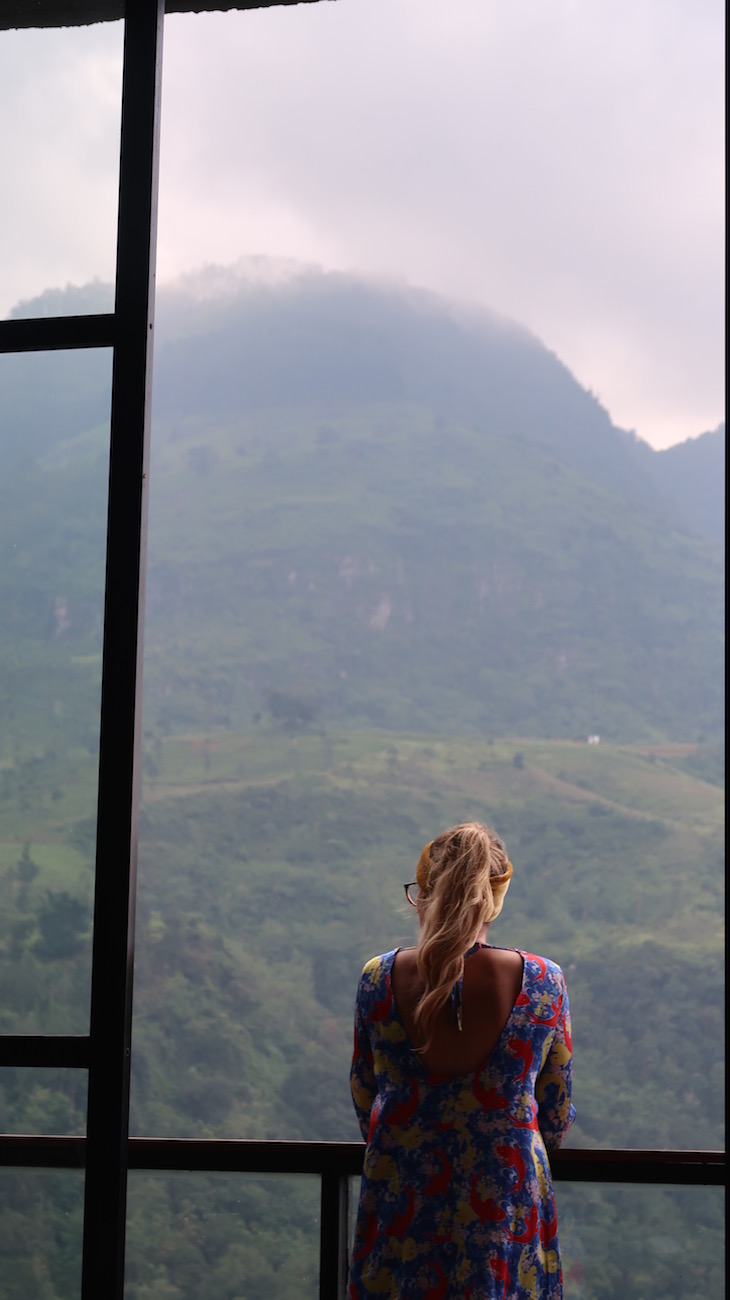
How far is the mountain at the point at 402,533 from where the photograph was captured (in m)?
31.8

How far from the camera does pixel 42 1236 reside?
186cm

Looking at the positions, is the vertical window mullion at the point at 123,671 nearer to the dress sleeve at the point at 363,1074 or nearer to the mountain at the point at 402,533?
the dress sleeve at the point at 363,1074

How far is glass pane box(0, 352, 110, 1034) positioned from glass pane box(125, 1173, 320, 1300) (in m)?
0.60

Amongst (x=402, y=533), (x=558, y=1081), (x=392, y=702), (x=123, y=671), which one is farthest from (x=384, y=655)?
(x=558, y=1081)

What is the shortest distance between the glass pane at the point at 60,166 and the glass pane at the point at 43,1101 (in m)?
1.24

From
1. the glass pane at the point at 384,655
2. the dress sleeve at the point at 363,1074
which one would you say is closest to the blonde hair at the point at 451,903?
the dress sleeve at the point at 363,1074

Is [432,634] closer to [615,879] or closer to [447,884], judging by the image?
[615,879]

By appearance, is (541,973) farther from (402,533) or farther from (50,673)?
(402,533)

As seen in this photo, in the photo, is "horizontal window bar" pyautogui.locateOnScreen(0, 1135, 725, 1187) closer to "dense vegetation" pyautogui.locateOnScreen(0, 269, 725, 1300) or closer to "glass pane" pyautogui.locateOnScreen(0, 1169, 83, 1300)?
"glass pane" pyautogui.locateOnScreen(0, 1169, 83, 1300)

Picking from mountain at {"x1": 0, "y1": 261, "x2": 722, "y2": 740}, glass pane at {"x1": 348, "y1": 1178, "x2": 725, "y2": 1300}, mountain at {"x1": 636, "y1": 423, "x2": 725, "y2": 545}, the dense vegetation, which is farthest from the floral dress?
mountain at {"x1": 636, "y1": 423, "x2": 725, "y2": 545}

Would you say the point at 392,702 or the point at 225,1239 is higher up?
the point at 392,702

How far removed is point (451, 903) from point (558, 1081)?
31 centimetres

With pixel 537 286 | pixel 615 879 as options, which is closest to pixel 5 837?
pixel 615 879

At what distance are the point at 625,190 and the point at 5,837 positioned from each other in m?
38.6
